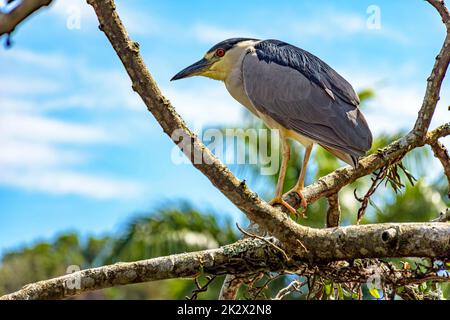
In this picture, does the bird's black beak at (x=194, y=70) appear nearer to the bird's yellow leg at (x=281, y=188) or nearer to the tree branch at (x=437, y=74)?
the bird's yellow leg at (x=281, y=188)

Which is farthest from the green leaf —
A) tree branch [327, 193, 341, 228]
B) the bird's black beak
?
the bird's black beak

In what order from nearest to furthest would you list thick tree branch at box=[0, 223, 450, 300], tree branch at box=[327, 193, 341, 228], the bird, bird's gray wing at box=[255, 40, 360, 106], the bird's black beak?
thick tree branch at box=[0, 223, 450, 300] < tree branch at box=[327, 193, 341, 228] < the bird < bird's gray wing at box=[255, 40, 360, 106] < the bird's black beak

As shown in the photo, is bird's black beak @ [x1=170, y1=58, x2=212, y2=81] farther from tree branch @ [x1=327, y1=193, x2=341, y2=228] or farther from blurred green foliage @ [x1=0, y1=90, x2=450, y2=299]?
blurred green foliage @ [x1=0, y1=90, x2=450, y2=299]

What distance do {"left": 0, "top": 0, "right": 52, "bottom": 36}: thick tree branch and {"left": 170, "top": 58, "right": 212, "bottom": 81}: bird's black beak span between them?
4049 mm

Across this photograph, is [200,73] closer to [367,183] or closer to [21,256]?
[367,183]

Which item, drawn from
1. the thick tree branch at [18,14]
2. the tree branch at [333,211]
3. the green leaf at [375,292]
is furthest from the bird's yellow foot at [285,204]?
the thick tree branch at [18,14]

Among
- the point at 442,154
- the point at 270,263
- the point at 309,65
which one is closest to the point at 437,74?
the point at 442,154

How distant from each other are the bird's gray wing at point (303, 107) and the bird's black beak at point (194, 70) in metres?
0.36

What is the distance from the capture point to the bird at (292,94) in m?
5.09

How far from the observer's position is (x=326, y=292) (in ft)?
14.0

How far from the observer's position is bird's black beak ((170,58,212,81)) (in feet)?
18.8

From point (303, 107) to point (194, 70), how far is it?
106cm

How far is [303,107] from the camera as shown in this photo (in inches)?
210
